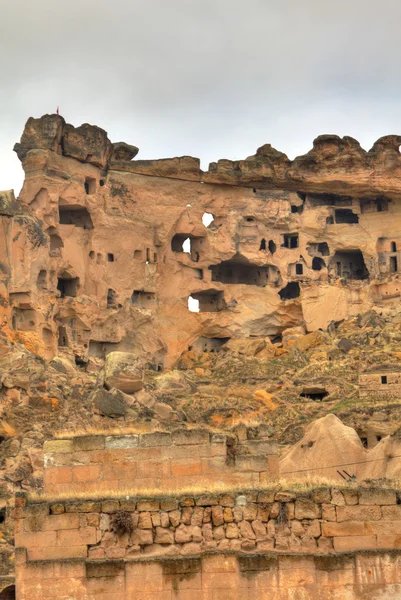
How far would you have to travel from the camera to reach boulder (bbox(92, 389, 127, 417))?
1540 inches

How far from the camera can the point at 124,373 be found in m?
46.0

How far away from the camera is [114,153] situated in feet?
222

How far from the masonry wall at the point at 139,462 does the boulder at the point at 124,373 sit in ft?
78.8

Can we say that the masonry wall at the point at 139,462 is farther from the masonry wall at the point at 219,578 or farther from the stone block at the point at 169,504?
the masonry wall at the point at 219,578

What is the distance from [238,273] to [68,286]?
1173 cm

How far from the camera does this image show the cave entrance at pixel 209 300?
68.9 metres

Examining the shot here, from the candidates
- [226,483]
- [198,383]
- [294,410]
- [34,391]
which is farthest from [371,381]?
[226,483]

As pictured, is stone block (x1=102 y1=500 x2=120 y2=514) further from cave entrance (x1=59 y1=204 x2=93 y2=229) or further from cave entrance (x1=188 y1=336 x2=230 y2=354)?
cave entrance (x1=188 y1=336 x2=230 y2=354)

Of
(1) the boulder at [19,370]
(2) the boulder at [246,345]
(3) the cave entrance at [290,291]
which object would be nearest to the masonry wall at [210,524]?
(1) the boulder at [19,370]

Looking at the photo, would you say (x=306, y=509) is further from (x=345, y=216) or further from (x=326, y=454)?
(x=345, y=216)

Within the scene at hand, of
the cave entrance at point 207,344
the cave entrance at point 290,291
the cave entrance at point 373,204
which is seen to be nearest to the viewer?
the cave entrance at point 207,344

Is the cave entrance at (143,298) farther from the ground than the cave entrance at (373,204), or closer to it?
closer to it

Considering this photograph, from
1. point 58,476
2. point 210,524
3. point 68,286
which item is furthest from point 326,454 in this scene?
point 68,286

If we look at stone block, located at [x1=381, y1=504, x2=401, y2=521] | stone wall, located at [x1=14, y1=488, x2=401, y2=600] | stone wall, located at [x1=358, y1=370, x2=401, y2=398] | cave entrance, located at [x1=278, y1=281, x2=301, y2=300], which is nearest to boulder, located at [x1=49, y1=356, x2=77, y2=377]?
stone wall, located at [x1=358, y1=370, x2=401, y2=398]
